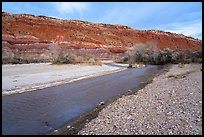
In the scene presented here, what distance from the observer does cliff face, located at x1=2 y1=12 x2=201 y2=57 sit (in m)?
55.4

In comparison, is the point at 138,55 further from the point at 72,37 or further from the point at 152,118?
the point at 152,118

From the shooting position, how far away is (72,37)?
7006 cm

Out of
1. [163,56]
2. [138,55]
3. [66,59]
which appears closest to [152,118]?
[66,59]

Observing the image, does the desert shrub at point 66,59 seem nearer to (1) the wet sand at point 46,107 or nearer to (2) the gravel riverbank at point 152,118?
(1) the wet sand at point 46,107

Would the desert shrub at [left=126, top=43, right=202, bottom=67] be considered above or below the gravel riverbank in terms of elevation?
above

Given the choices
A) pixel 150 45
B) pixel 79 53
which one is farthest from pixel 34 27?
pixel 150 45

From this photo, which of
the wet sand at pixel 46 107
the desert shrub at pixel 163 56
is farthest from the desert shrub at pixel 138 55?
the wet sand at pixel 46 107

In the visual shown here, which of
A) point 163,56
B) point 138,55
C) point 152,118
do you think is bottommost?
point 152,118

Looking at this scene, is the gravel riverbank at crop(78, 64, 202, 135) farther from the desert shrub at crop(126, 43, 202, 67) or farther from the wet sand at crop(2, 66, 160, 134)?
the desert shrub at crop(126, 43, 202, 67)

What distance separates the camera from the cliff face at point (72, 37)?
5541 centimetres

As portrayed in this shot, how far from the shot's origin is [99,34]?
79688 millimetres

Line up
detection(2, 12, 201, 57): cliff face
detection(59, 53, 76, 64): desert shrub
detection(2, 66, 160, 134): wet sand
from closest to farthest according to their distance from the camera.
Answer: detection(2, 66, 160, 134): wet sand < detection(59, 53, 76, 64): desert shrub < detection(2, 12, 201, 57): cliff face

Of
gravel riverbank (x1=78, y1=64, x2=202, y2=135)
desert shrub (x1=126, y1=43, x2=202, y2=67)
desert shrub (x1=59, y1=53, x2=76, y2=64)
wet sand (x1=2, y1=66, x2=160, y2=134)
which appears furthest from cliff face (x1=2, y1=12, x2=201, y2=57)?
gravel riverbank (x1=78, y1=64, x2=202, y2=135)

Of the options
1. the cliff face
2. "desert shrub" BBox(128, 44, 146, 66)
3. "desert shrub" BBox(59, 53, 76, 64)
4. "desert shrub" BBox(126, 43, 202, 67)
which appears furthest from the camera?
the cliff face
